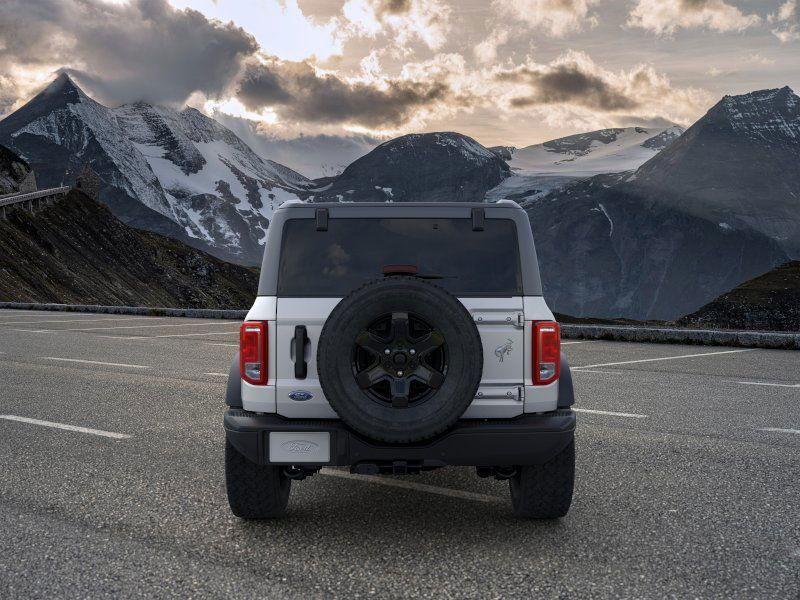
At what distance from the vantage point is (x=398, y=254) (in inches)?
173

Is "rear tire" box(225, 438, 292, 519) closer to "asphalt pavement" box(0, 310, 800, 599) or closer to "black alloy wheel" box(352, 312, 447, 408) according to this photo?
"asphalt pavement" box(0, 310, 800, 599)

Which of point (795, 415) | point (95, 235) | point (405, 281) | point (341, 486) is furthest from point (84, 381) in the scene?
point (95, 235)

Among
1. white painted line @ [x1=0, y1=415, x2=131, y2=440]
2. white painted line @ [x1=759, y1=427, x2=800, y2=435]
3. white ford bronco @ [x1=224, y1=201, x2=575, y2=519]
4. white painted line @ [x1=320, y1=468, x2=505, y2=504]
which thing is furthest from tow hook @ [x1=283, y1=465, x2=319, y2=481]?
white painted line @ [x1=759, y1=427, x2=800, y2=435]

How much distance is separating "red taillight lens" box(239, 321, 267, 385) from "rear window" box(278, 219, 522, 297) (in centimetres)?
26

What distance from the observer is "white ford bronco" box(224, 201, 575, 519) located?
155 inches

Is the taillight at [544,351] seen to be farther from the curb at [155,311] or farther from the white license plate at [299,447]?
the curb at [155,311]

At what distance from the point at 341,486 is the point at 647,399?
201 inches

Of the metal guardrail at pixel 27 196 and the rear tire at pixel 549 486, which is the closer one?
the rear tire at pixel 549 486

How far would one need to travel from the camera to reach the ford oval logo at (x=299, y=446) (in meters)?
4.08

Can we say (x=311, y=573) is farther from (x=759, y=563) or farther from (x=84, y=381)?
(x=84, y=381)

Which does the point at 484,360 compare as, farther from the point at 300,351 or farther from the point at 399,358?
the point at 300,351

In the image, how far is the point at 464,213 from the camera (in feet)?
14.6

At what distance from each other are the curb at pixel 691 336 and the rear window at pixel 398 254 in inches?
563

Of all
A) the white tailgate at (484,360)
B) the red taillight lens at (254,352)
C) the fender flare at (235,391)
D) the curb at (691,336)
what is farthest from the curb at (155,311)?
the white tailgate at (484,360)
